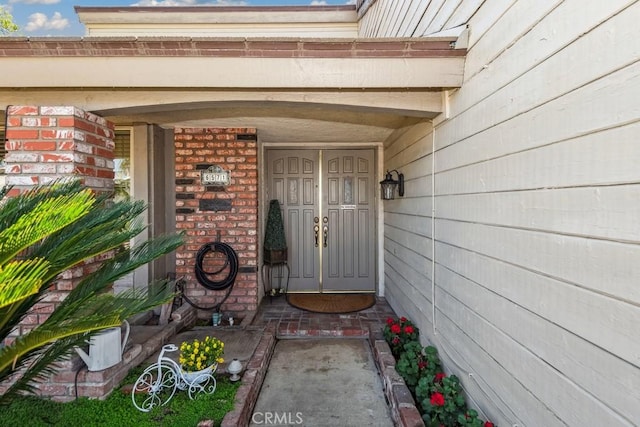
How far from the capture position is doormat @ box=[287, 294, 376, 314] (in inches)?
167

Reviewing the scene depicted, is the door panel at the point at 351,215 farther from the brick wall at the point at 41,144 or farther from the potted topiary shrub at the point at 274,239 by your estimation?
the brick wall at the point at 41,144

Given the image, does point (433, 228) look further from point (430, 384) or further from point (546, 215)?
point (546, 215)

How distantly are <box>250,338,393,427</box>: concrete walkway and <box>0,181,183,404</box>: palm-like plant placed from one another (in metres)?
1.36

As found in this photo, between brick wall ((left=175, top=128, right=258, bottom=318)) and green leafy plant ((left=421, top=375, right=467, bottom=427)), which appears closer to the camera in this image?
green leafy plant ((left=421, top=375, right=467, bottom=427))

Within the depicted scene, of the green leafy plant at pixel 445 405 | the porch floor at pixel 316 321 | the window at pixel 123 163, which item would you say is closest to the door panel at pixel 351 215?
the porch floor at pixel 316 321

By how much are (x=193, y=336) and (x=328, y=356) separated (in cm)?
134

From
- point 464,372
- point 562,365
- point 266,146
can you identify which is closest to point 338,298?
point 266,146

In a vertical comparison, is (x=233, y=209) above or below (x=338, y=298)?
above

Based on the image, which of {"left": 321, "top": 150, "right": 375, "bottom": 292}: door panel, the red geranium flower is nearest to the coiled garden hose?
{"left": 321, "top": 150, "right": 375, "bottom": 292}: door panel

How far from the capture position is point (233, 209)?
4043 mm

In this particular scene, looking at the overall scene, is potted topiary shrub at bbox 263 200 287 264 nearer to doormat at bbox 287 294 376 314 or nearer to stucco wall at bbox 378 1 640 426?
doormat at bbox 287 294 376 314

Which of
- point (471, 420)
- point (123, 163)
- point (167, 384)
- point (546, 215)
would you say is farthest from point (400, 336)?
point (123, 163)

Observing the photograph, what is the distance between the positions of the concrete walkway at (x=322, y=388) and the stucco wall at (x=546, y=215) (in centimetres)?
72

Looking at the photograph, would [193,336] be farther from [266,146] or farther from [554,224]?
[554,224]
